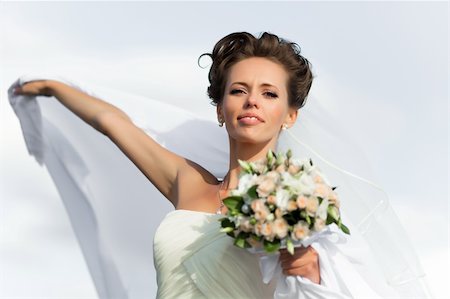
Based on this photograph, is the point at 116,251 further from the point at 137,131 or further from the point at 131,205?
the point at 137,131

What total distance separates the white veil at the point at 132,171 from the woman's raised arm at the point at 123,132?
9 centimetres

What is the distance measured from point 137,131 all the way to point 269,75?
108 centimetres

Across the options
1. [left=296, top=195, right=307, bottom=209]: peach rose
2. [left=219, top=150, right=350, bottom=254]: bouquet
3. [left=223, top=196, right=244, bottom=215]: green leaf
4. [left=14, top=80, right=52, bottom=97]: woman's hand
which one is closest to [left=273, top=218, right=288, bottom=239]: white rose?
[left=219, top=150, right=350, bottom=254]: bouquet

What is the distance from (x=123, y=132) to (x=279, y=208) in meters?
1.84

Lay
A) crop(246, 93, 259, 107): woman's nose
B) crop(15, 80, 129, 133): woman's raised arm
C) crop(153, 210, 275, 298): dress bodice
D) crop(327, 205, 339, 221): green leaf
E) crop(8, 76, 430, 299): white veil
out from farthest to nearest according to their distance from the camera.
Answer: crop(15, 80, 129, 133): woman's raised arm
crop(8, 76, 430, 299): white veil
crop(246, 93, 259, 107): woman's nose
crop(153, 210, 275, 298): dress bodice
crop(327, 205, 339, 221): green leaf

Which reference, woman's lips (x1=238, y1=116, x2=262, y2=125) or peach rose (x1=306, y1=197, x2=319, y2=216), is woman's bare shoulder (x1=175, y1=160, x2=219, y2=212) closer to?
woman's lips (x1=238, y1=116, x2=262, y2=125)

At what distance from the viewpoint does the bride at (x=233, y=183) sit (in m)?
5.02

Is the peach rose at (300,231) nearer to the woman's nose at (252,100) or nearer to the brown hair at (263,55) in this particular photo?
the woman's nose at (252,100)

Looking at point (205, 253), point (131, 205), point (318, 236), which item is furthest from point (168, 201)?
point (318, 236)

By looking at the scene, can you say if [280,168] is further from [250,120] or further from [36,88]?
[36,88]

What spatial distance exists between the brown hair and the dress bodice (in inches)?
32.5

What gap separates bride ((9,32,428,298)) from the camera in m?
5.02

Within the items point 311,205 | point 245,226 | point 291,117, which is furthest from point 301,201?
point 291,117

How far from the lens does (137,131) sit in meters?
6.07
